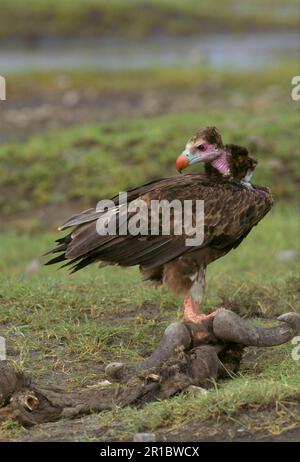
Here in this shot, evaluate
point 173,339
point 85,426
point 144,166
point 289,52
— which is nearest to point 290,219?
point 144,166

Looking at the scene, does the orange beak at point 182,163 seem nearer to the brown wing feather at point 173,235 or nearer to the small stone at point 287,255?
the brown wing feather at point 173,235

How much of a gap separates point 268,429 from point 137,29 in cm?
2168

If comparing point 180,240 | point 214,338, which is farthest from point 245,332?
point 180,240

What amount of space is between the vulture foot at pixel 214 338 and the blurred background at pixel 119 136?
8.6 inches

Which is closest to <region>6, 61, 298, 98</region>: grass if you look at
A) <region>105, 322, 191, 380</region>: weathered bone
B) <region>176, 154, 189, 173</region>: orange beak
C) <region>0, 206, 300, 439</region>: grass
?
<region>0, 206, 300, 439</region>: grass

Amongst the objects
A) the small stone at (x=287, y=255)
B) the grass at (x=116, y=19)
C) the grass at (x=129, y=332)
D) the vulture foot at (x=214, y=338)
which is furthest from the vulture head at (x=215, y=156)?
the grass at (x=116, y=19)

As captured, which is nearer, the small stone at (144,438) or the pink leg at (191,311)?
the small stone at (144,438)

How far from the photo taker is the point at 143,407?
18.3ft

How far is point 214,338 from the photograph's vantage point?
618 cm

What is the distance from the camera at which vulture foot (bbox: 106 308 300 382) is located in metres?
6.01

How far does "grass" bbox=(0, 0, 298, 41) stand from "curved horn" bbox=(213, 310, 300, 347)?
63.9ft

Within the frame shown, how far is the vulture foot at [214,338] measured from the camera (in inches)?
237

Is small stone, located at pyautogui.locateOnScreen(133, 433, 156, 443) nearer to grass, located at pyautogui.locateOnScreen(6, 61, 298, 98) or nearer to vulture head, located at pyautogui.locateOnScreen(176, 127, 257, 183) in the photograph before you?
vulture head, located at pyautogui.locateOnScreen(176, 127, 257, 183)
